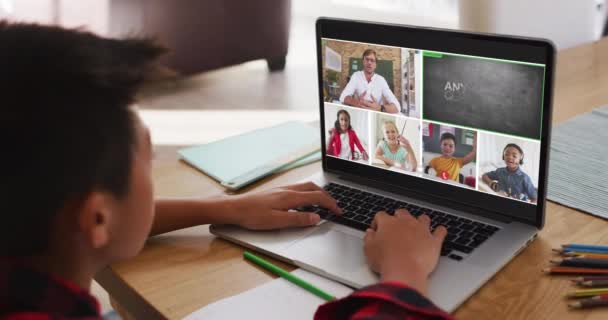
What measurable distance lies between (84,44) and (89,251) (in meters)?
0.19

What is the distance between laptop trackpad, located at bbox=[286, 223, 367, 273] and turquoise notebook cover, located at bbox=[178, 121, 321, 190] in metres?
0.22

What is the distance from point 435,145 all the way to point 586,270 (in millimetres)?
264

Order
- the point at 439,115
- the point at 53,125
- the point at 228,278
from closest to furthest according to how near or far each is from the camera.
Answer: the point at 53,125, the point at 228,278, the point at 439,115

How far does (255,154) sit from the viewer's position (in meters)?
1.21

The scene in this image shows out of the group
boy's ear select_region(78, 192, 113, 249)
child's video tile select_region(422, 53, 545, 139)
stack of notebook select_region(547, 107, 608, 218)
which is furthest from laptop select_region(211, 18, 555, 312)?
boy's ear select_region(78, 192, 113, 249)

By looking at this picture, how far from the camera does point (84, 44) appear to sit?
2.09 ft

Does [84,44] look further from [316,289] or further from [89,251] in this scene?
[316,289]

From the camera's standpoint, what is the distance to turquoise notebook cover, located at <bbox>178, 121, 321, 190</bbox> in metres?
1.14

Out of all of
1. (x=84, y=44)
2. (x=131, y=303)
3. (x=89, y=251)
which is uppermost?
(x=84, y=44)

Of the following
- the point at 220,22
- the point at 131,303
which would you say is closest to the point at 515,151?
the point at 131,303

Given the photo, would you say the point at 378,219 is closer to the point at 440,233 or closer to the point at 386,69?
A: the point at 440,233

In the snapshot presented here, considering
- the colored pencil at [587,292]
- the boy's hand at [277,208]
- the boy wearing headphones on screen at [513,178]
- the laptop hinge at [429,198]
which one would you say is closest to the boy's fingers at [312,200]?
the boy's hand at [277,208]

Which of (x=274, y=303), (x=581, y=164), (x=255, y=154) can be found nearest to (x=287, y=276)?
(x=274, y=303)

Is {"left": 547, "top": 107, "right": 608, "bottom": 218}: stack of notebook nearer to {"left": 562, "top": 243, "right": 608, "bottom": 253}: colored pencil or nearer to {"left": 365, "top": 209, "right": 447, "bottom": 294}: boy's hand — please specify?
{"left": 562, "top": 243, "right": 608, "bottom": 253}: colored pencil
